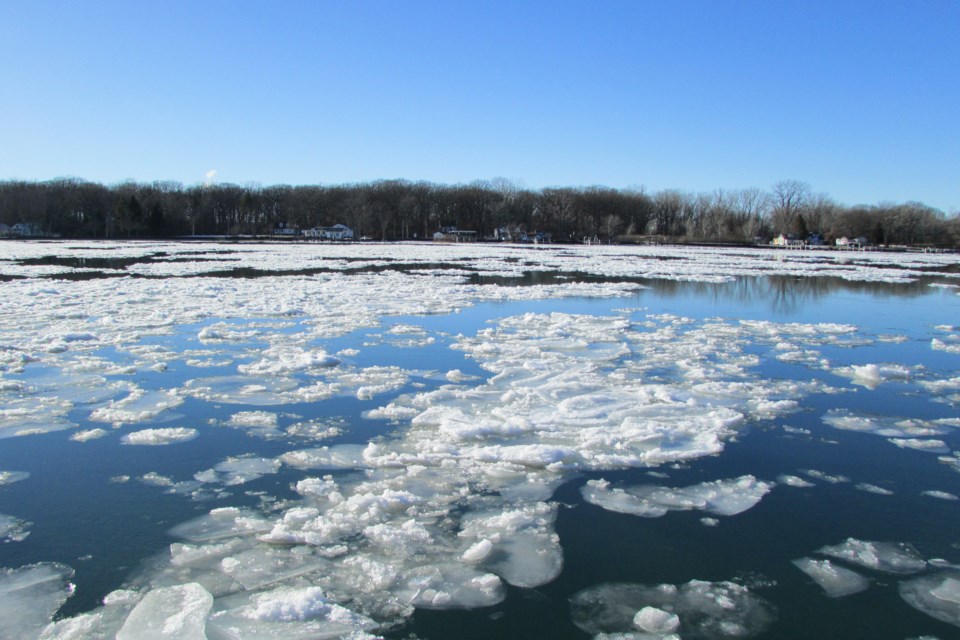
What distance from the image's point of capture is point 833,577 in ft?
11.2

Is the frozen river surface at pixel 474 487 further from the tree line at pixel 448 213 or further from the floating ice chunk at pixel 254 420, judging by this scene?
the tree line at pixel 448 213

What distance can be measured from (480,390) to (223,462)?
280 cm

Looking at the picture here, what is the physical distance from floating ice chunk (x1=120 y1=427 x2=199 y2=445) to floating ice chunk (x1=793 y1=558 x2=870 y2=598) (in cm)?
452

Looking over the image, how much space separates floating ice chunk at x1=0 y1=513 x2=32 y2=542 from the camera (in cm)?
368

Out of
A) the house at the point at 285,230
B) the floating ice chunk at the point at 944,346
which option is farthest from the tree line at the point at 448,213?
the floating ice chunk at the point at 944,346

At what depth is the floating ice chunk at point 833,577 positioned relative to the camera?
331 cm

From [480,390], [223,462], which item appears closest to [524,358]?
[480,390]

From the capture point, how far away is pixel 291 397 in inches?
262

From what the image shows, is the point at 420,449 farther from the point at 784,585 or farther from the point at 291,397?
the point at 784,585

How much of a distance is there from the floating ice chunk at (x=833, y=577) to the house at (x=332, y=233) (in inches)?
3375

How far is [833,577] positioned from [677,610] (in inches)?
37.7

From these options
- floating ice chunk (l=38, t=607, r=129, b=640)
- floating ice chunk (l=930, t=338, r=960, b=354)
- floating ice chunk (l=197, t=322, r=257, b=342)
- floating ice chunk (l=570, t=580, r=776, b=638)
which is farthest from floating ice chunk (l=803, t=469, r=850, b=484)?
floating ice chunk (l=197, t=322, r=257, b=342)

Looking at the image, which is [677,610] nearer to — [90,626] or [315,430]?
[90,626]

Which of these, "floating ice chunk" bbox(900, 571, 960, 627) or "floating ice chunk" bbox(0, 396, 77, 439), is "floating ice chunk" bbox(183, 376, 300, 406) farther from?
"floating ice chunk" bbox(900, 571, 960, 627)
